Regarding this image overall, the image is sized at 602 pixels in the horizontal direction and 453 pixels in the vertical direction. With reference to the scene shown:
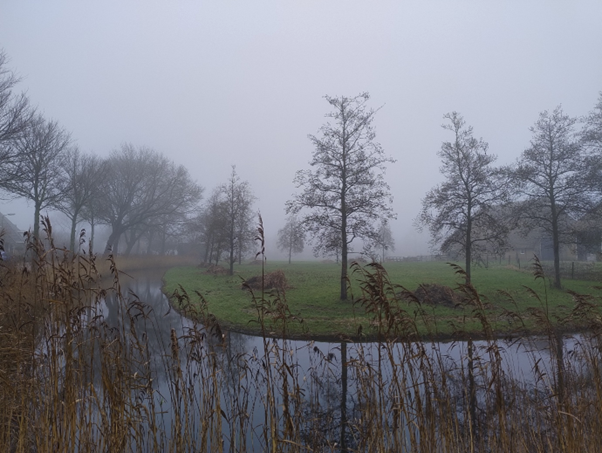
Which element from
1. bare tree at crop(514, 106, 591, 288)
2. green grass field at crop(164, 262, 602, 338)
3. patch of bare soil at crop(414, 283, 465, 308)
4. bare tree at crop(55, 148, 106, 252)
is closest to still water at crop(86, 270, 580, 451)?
green grass field at crop(164, 262, 602, 338)

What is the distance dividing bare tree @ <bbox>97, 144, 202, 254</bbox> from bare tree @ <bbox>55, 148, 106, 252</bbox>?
533 centimetres

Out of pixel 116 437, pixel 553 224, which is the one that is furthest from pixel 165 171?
pixel 116 437

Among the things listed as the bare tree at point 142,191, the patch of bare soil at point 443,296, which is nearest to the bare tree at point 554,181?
the patch of bare soil at point 443,296

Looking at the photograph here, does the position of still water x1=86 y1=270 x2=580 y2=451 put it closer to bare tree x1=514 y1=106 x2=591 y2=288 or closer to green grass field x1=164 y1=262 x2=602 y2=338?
green grass field x1=164 y1=262 x2=602 y2=338

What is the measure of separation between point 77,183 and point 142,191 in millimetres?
12469

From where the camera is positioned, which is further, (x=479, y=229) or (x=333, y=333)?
(x=479, y=229)

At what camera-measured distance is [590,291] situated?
639 inches

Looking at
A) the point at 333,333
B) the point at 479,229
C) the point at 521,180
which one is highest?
the point at 521,180

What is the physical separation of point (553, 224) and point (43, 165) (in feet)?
101

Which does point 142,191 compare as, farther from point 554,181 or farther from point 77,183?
point 554,181

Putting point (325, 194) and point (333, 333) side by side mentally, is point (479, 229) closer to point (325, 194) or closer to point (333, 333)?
point (325, 194)

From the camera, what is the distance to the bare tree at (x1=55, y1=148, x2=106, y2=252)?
25.9 meters

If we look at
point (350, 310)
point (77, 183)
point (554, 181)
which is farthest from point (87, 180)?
point (554, 181)

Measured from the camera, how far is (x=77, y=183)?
27.1 m
